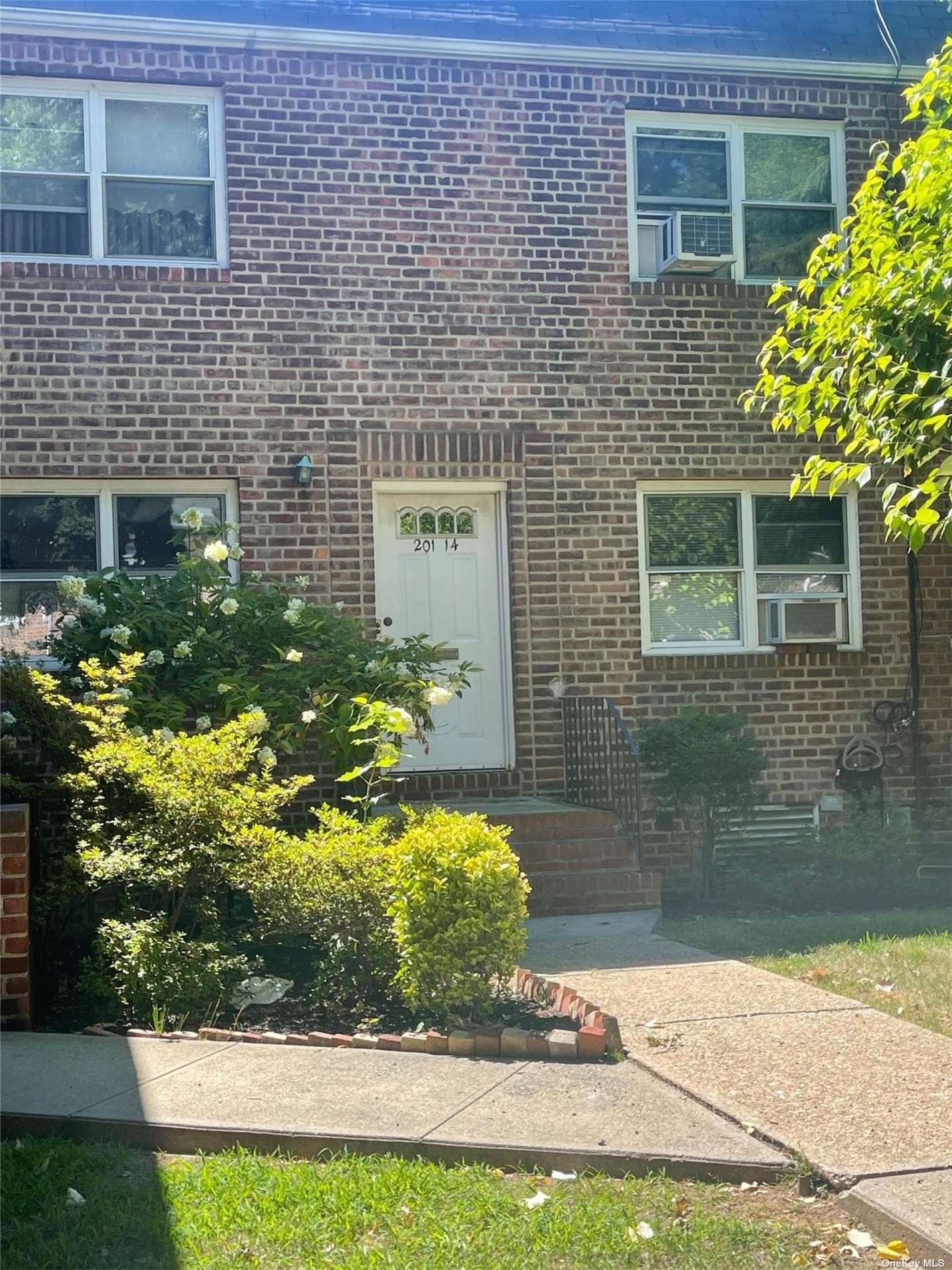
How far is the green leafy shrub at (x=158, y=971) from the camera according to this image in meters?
6.18

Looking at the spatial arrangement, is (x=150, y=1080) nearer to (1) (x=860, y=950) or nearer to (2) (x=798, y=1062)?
(2) (x=798, y=1062)

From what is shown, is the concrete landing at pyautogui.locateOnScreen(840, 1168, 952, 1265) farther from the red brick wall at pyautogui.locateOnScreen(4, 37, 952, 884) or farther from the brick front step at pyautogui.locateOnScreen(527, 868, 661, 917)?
the red brick wall at pyautogui.locateOnScreen(4, 37, 952, 884)

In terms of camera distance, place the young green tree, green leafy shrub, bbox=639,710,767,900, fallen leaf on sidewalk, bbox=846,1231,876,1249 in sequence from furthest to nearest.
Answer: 1. green leafy shrub, bbox=639,710,767,900
2. the young green tree
3. fallen leaf on sidewalk, bbox=846,1231,876,1249

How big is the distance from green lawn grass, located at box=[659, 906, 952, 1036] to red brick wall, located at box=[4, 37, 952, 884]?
2.60m

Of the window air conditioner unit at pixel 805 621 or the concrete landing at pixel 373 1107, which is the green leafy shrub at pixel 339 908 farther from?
the window air conditioner unit at pixel 805 621

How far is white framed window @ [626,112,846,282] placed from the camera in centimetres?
1130

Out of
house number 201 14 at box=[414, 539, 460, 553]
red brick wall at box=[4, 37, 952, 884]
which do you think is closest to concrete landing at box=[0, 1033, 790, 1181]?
red brick wall at box=[4, 37, 952, 884]

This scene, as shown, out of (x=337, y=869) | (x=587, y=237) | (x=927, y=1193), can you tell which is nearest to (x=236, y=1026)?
(x=337, y=869)

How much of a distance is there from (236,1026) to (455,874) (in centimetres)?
119

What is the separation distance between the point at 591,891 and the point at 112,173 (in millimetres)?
6292

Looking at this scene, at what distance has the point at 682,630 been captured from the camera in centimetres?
1133

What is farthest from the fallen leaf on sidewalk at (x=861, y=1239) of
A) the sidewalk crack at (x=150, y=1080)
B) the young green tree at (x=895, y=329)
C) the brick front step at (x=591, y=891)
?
the brick front step at (x=591, y=891)

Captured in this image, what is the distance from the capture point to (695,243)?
1121 cm

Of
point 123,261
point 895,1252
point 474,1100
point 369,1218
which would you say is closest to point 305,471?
point 123,261
